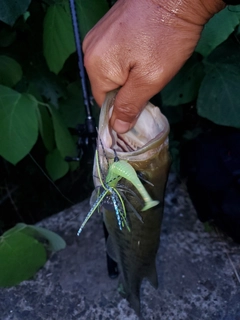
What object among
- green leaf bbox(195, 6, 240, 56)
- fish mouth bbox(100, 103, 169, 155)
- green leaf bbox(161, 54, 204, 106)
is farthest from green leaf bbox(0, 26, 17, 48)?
fish mouth bbox(100, 103, 169, 155)

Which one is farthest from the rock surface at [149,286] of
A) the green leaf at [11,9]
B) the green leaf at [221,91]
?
the green leaf at [11,9]

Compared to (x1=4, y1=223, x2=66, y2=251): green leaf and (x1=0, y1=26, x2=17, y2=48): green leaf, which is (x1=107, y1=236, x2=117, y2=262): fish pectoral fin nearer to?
(x1=4, y1=223, x2=66, y2=251): green leaf

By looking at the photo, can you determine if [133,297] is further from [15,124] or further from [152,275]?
[15,124]

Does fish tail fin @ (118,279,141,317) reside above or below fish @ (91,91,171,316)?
below

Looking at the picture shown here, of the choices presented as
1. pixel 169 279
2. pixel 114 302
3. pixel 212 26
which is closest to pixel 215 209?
pixel 169 279

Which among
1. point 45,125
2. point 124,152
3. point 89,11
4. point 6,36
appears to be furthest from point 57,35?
point 124,152

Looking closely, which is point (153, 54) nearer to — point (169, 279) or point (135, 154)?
point (135, 154)

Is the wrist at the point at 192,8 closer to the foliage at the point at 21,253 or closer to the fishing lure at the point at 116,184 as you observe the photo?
the fishing lure at the point at 116,184
